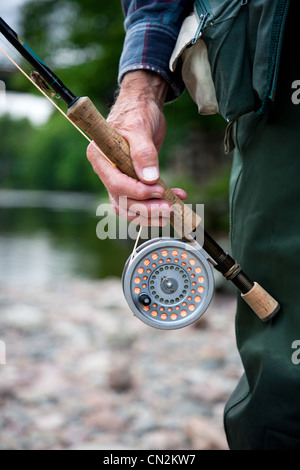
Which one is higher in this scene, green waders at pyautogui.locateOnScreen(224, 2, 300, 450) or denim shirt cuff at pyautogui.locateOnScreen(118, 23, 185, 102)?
denim shirt cuff at pyautogui.locateOnScreen(118, 23, 185, 102)

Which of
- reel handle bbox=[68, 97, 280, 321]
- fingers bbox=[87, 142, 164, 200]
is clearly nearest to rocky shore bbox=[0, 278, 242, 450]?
reel handle bbox=[68, 97, 280, 321]

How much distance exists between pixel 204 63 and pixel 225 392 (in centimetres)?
167

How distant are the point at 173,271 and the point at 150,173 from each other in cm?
19

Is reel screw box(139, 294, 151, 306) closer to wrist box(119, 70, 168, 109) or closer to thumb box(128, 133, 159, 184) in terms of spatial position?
thumb box(128, 133, 159, 184)

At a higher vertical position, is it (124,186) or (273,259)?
(124,186)

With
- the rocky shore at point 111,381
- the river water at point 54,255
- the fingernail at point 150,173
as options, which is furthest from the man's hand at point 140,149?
the river water at point 54,255

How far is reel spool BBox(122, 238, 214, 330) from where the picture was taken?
36.9 inches

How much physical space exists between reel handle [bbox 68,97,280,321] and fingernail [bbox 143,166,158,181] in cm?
Result: 2

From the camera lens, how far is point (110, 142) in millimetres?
926

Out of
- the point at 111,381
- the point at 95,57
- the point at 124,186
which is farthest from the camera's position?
the point at 95,57

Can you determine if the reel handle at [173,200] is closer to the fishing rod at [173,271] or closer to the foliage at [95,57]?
the fishing rod at [173,271]

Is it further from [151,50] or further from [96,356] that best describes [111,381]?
[151,50]

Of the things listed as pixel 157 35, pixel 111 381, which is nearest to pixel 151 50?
pixel 157 35

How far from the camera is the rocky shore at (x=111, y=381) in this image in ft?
6.31
